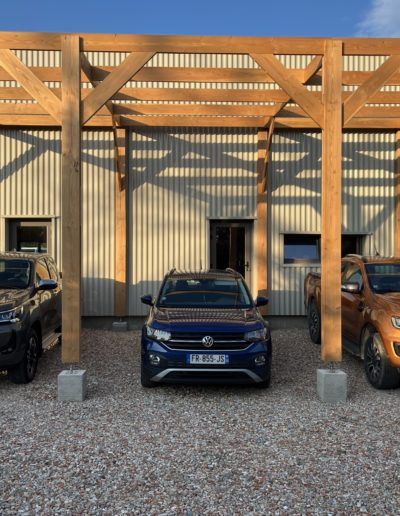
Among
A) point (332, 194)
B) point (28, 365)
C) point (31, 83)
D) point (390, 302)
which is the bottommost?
point (28, 365)

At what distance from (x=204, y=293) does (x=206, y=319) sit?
1046 mm

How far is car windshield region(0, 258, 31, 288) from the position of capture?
6.55 metres

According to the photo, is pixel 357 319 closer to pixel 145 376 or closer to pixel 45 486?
pixel 145 376

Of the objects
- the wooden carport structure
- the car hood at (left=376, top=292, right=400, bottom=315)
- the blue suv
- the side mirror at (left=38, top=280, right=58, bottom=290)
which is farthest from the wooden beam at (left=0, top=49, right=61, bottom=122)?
the car hood at (left=376, top=292, right=400, bottom=315)

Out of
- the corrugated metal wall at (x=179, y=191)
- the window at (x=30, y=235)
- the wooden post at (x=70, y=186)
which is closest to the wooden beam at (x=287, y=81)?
the wooden post at (x=70, y=186)

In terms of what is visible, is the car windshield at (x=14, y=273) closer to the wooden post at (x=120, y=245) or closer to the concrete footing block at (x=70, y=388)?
the concrete footing block at (x=70, y=388)

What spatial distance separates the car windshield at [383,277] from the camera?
21.5ft

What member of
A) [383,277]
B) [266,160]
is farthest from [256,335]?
[266,160]

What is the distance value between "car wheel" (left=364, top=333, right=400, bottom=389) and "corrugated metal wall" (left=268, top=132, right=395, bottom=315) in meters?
4.41

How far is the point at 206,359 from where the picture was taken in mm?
5227

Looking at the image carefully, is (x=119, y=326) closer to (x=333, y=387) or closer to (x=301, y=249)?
(x=301, y=249)

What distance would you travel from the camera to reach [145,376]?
→ 5.52 meters

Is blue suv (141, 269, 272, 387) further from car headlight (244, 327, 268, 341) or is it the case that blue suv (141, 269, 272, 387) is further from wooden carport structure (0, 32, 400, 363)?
wooden carport structure (0, 32, 400, 363)

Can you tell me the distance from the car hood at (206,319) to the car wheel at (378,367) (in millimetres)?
1580
